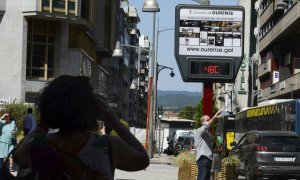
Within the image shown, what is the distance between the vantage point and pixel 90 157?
134 inches

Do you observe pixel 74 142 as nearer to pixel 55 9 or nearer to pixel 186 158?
pixel 186 158

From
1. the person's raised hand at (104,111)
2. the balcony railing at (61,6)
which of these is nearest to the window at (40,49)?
the balcony railing at (61,6)

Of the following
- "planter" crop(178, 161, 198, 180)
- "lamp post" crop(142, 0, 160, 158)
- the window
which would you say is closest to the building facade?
the window

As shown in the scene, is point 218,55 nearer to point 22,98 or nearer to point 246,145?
point 246,145

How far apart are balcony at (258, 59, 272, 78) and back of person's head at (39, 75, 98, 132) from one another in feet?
249

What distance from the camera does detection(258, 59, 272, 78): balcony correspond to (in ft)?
259

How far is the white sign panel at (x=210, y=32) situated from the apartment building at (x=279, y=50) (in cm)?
4309

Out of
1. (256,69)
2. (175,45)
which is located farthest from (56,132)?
(256,69)

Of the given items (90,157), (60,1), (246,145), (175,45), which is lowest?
(246,145)

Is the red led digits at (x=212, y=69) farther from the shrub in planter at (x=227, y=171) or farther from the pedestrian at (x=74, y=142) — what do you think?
the pedestrian at (x=74, y=142)

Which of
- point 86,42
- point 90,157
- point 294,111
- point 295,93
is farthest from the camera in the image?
point 295,93

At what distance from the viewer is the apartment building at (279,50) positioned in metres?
62.5

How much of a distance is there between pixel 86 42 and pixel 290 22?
1594cm

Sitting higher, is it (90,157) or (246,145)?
(90,157)
